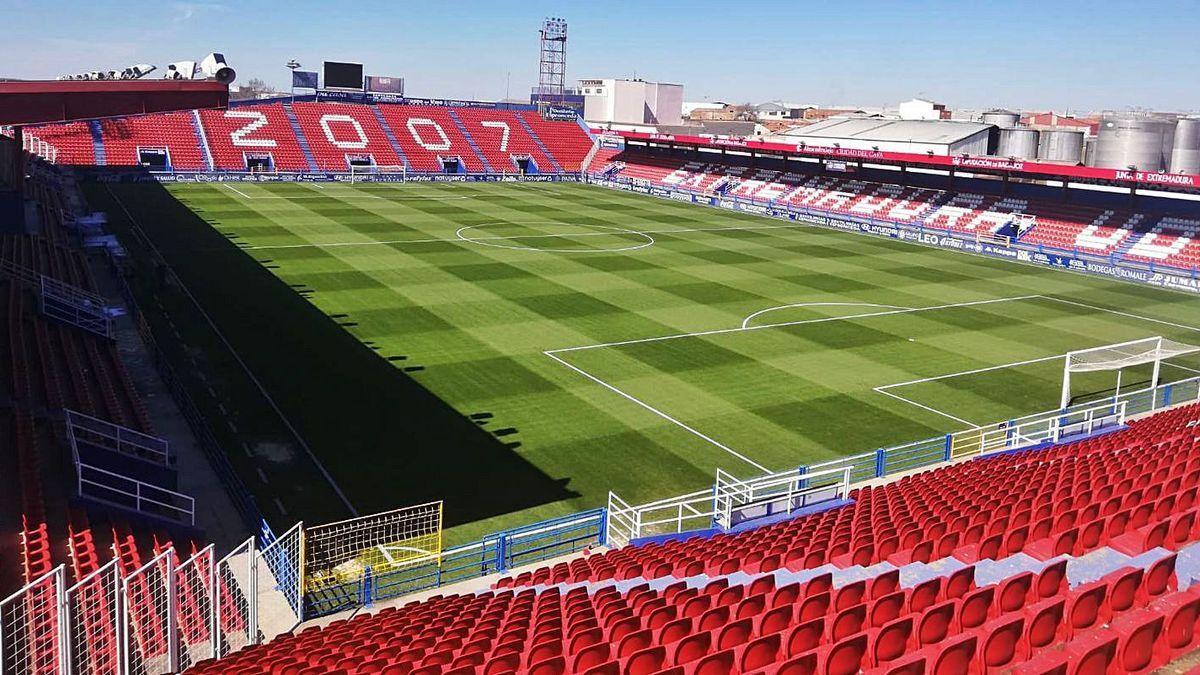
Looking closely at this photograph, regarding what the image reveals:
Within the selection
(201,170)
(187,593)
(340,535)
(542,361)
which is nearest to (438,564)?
(340,535)

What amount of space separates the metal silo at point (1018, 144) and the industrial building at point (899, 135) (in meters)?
1.47

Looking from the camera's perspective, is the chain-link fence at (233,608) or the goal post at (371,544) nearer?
the chain-link fence at (233,608)

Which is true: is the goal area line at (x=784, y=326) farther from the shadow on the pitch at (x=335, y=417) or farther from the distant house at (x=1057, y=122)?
the distant house at (x=1057, y=122)

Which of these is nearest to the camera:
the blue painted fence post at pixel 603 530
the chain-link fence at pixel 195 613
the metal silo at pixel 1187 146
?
the chain-link fence at pixel 195 613

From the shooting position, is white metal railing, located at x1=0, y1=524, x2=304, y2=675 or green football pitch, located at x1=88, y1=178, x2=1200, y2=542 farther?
green football pitch, located at x1=88, y1=178, x2=1200, y2=542

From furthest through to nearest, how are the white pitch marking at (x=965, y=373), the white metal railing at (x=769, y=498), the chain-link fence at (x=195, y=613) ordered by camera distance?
the white pitch marking at (x=965, y=373), the white metal railing at (x=769, y=498), the chain-link fence at (x=195, y=613)

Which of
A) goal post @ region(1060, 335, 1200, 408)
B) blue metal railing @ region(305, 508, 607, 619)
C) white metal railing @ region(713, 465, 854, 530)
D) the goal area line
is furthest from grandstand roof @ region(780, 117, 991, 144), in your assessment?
blue metal railing @ region(305, 508, 607, 619)

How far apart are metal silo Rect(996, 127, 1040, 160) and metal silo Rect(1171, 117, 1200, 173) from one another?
1046 centimetres

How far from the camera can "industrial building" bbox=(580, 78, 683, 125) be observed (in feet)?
485

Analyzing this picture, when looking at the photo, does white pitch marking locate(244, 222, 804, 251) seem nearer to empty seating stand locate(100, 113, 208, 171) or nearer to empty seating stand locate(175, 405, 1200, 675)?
empty seating stand locate(100, 113, 208, 171)

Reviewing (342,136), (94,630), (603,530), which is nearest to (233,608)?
(94,630)

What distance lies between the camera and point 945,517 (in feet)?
50.4

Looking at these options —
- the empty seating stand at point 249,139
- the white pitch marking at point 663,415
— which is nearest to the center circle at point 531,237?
the white pitch marking at point 663,415

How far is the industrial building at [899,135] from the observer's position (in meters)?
82.2
